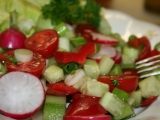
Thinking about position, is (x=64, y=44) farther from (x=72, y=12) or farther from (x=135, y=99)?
(x=135, y=99)

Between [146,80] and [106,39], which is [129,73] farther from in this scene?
[106,39]

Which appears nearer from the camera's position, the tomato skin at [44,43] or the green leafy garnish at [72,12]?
the tomato skin at [44,43]

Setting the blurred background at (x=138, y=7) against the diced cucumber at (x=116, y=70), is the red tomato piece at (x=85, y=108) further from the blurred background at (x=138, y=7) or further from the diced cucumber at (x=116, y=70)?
the blurred background at (x=138, y=7)

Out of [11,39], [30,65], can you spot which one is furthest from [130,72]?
[11,39]

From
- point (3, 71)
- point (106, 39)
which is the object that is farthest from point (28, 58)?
point (106, 39)

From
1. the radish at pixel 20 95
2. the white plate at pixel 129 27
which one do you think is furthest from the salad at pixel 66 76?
the white plate at pixel 129 27
